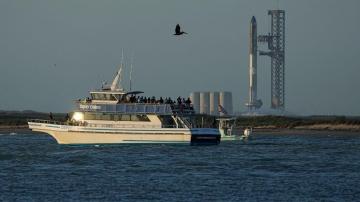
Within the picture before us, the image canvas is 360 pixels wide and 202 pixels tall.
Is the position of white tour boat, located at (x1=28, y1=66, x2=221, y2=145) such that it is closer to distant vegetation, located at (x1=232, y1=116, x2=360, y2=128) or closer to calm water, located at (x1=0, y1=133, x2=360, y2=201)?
calm water, located at (x1=0, y1=133, x2=360, y2=201)

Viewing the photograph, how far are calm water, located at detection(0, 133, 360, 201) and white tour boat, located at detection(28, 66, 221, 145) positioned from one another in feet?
4.88

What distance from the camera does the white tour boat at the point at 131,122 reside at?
336 feet

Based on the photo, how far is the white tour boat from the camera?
102m

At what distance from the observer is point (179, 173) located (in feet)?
233

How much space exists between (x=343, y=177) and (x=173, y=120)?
1477 inches

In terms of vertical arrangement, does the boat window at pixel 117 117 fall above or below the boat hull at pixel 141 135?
above

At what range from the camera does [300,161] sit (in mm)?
82688

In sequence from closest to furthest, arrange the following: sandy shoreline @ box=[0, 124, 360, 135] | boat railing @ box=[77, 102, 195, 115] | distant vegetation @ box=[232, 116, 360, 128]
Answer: boat railing @ box=[77, 102, 195, 115], sandy shoreline @ box=[0, 124, 360, 135], distant vegetation @ box=[232, 116, 360, 128]

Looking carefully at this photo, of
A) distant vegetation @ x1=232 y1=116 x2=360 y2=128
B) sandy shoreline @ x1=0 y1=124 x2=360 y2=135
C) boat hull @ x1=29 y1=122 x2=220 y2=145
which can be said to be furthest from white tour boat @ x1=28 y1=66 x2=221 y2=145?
distant vegetation @ x1=232 y1=116 x2=360 y2=128

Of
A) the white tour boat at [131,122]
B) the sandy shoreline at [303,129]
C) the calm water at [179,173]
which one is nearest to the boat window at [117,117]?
the white tour boat at [131,122]

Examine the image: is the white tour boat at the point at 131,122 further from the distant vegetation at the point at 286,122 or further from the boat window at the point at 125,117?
the distant vegetation at the point at 286,122

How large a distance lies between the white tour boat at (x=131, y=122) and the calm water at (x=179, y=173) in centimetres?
149

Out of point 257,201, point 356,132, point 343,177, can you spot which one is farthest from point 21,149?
point 356,132

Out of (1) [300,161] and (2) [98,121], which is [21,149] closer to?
(2) [98,121]
